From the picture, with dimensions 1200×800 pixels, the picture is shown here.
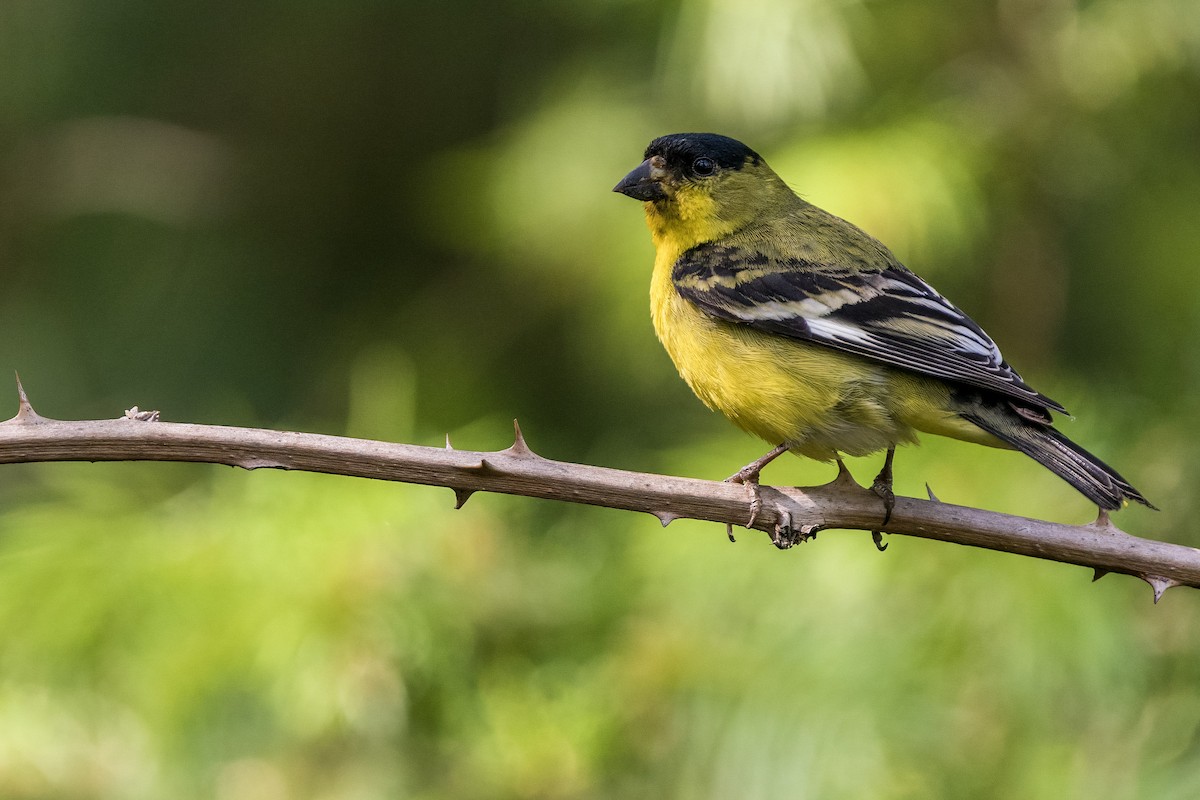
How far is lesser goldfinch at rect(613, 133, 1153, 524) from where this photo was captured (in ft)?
9.77

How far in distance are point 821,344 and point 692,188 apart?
0.78 metres

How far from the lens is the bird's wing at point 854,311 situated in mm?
2998

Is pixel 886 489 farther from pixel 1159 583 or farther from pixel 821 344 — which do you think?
pixel 1159 583

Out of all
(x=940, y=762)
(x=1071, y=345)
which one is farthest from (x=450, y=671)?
(x=1071, y=345)

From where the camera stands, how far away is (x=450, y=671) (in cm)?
340

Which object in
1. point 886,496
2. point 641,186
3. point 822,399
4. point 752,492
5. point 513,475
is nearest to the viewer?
point 513,475

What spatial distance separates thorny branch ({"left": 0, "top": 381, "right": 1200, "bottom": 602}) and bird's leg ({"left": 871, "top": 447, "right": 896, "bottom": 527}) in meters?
0.09

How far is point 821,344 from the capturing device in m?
3.15

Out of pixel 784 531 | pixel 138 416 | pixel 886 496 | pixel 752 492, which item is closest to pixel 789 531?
pixel 784 531

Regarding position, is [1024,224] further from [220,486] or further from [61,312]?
[61,312]

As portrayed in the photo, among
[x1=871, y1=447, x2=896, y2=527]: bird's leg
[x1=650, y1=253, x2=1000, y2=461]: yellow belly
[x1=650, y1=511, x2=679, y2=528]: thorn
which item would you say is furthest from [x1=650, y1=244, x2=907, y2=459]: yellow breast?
[x1=650, y1=511, x2=679, y2=528]: thorn

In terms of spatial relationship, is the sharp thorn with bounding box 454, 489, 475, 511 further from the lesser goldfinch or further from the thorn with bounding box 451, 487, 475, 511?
the lesser goldfinch

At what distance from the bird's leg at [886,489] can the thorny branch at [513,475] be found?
92 mm

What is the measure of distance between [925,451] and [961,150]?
96 centimetres
